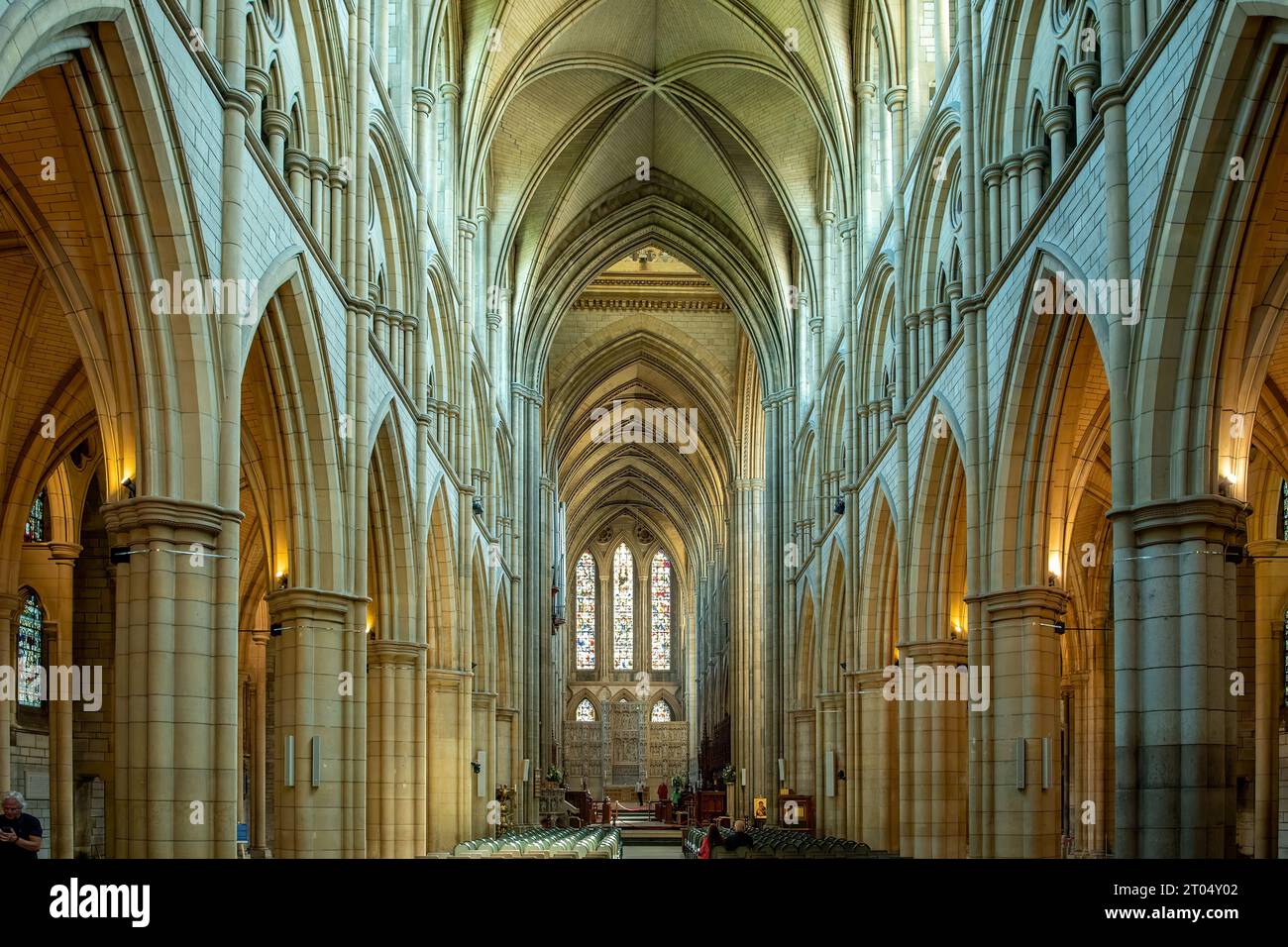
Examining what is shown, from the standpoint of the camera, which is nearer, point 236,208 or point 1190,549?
point 1190,549

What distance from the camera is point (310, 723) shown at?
19.1m

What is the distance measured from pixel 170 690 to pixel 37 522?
15.5 meters

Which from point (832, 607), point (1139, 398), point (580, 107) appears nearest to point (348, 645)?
point (1139, 398)

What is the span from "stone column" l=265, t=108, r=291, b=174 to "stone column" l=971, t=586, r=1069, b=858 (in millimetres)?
10874

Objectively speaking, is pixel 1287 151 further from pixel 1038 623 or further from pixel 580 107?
pixel 580 107

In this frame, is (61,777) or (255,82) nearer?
→ (255,82)

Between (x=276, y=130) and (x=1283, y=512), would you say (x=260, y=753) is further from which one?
(x=1283, y=512)

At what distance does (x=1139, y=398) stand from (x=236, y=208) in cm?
919

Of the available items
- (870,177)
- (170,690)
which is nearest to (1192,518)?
(170,690)

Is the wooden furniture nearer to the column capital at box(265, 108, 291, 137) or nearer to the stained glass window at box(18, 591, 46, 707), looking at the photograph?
the stained glass window at box(18, 591, 46, 707)

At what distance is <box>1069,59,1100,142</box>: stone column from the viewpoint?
16.9 metres

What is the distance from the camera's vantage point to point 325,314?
19391mm

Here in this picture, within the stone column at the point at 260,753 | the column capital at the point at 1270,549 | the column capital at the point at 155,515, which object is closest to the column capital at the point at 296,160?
the column capital at the point at 155,515

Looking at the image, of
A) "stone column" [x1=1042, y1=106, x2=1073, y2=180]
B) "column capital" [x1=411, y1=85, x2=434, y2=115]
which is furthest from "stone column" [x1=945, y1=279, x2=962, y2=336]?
"column capital" [x1=411, y1=85, x2=434, y2=115]
